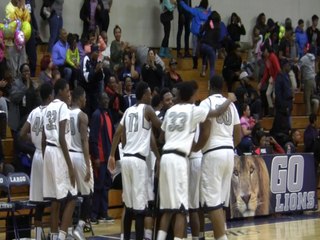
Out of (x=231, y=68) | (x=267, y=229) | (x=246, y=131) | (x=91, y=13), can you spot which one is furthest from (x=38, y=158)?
(x=231, y=68)

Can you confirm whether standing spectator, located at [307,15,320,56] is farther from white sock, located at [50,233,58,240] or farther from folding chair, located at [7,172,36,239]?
white sock, located at [50,233,58,240]

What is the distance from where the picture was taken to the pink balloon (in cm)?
1788

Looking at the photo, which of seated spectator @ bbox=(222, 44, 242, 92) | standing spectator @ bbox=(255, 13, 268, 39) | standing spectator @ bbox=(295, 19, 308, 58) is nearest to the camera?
Answer: seated spectator @ bbox=(222, 44, 242, 92)

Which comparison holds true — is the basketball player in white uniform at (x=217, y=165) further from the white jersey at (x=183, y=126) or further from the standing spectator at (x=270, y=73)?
the standing spectator at (x=270, y=73)

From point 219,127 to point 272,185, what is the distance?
5210 millimetres

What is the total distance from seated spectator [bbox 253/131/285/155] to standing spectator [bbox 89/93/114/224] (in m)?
2.96

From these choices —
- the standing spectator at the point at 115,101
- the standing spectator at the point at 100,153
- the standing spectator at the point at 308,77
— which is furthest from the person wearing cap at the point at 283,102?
the standing spectator at the point at 100,153

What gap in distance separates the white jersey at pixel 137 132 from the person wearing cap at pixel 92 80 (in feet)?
19.5

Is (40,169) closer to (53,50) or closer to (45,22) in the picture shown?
(53,50)

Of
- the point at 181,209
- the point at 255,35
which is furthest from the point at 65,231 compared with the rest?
the point at 255,35

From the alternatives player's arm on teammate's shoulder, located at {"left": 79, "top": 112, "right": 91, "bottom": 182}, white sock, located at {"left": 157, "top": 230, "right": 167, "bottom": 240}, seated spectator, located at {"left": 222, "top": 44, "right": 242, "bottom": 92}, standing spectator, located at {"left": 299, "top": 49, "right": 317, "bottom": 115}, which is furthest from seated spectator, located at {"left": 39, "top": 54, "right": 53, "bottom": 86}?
standing spectator, located at {"left": 299, "top": 49, "right": 317, "bottom": 115}

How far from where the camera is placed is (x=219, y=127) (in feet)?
37.4

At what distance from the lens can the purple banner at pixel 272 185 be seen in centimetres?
1586

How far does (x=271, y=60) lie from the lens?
21.8m
